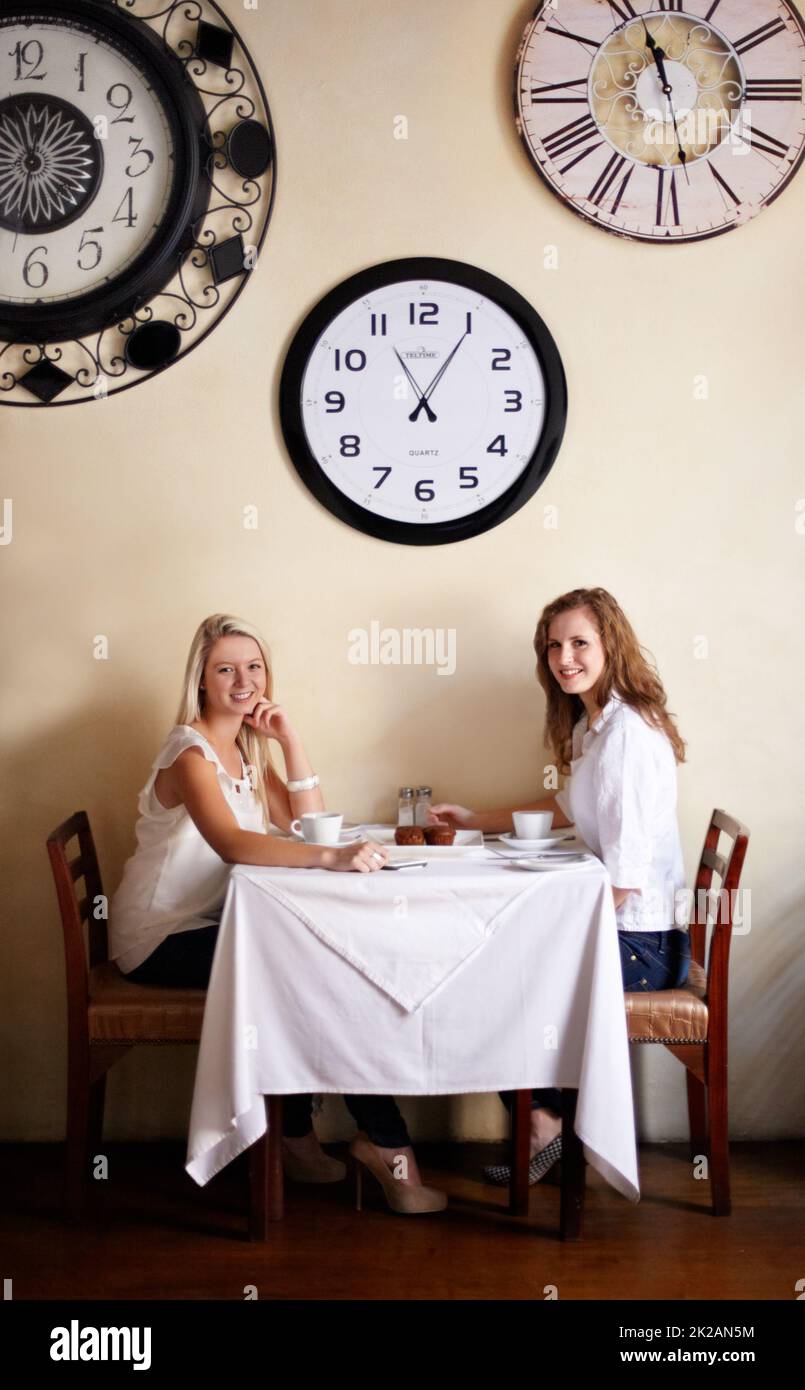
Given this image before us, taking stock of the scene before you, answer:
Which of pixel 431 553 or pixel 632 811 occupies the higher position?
pixel 431 553

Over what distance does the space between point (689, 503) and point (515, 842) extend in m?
0.91

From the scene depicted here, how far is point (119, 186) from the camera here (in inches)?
108

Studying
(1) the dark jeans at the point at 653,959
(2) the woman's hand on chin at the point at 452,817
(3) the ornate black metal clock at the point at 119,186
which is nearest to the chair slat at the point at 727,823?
(1) the dark jeans at the point at 653,959

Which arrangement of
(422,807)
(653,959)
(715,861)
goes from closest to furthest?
(653,959), (715,861), (422,807)

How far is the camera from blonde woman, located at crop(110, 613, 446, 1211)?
2.32 m

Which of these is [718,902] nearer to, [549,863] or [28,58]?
[549,863]

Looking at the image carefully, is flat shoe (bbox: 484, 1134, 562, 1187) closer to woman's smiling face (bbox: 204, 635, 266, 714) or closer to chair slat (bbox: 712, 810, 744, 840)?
chair slat (bbox: 712, 810, 744, 840)

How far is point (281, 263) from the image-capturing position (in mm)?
2740

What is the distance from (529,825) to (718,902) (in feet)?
1.53

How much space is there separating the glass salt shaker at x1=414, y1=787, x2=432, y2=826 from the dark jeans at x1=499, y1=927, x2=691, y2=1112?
541 mm

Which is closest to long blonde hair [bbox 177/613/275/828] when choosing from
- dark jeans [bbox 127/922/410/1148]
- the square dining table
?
dark jeans [bbox 127/922/410/1148]

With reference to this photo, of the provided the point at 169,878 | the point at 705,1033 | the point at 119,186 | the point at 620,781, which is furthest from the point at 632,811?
the point at 119,186

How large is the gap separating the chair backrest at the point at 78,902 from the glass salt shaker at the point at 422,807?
2.35 ft

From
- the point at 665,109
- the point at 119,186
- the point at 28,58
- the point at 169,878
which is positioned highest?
the point at 28,58
